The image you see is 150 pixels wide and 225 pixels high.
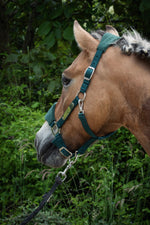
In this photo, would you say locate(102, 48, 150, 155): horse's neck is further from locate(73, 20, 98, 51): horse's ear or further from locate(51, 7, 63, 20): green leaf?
locate(51, 7, 63, 20): green leaf

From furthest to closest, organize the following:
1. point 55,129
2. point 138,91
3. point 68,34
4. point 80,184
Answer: point 68,34 < point 80,184 < point 55,129 < point 138,91

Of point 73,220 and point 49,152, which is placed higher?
point 49,152

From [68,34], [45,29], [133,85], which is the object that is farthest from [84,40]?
[45,29]

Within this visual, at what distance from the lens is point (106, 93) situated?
1.54 meters

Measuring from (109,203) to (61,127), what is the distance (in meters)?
1.12

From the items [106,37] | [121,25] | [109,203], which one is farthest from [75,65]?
[121,25]

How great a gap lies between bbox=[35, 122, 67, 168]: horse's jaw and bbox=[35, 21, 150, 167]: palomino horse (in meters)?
0.07

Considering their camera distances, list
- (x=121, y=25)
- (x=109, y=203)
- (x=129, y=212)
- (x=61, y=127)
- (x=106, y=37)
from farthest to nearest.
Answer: (x=121, y=25)
(x=129, y=212)
(x=109, y=203)
(x=61, y=127)
(x=106, y=37)

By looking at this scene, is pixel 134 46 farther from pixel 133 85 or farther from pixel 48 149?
pixel 48 149

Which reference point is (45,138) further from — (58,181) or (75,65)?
(75,65)

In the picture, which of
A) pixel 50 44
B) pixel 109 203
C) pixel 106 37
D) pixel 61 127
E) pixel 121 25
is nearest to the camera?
pixel 106 37

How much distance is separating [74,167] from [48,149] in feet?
4.47

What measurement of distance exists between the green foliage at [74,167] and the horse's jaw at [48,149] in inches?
29.8

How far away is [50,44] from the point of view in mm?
3105
